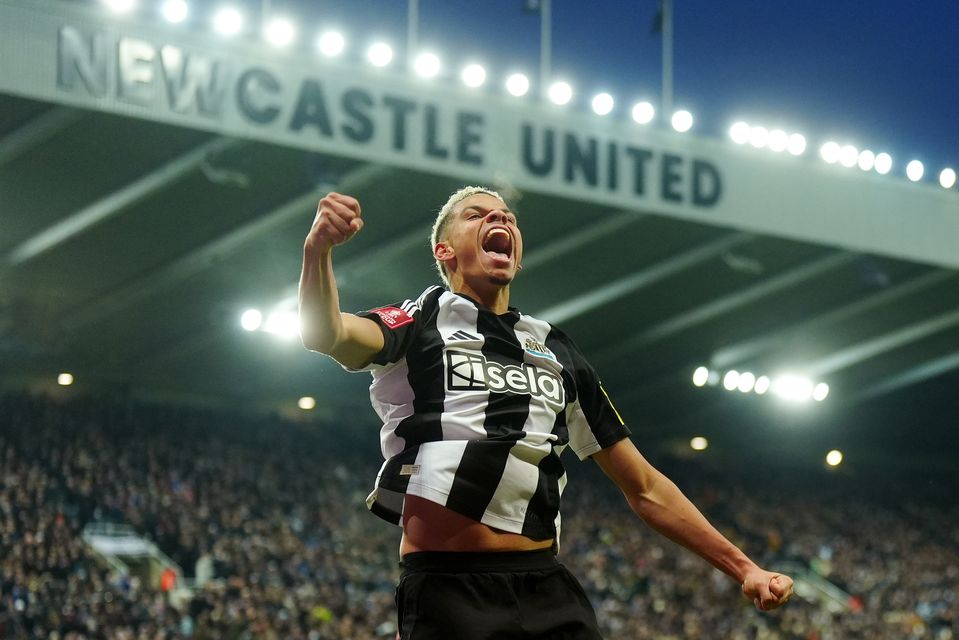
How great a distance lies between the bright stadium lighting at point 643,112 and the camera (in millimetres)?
18469

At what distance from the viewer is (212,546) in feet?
65.0

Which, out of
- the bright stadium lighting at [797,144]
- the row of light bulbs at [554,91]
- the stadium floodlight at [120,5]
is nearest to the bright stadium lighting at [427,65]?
the row of light bulbs at [554,91]

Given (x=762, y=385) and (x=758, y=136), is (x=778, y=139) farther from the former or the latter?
(x=762, y=385)

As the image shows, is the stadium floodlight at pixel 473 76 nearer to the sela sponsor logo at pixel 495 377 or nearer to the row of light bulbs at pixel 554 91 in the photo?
the row of light bulbs at pixel 554 91

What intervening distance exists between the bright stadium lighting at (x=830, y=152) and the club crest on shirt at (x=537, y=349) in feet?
56.0

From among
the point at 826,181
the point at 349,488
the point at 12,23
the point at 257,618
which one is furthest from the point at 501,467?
the point at 349,488

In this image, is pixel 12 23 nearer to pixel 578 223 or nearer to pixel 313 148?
pixel 313 148

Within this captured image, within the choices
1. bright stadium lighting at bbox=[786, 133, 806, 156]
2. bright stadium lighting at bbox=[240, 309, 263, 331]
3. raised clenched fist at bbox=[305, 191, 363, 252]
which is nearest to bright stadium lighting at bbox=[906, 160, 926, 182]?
bright stadium lighting at bbox=[786, 133, 806, 156]

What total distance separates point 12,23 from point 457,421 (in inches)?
475

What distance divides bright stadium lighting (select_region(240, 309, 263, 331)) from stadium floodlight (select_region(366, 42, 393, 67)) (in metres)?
6.09

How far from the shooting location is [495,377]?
3738 mm

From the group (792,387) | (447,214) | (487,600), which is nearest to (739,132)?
(792,387)

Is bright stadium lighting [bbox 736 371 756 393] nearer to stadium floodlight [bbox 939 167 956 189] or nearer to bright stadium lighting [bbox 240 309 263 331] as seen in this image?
stadium floodlight [bbox 939 167 956 189]

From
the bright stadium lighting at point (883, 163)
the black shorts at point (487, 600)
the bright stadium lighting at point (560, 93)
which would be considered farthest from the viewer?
the bright stadium lighting at point (883, 163)
